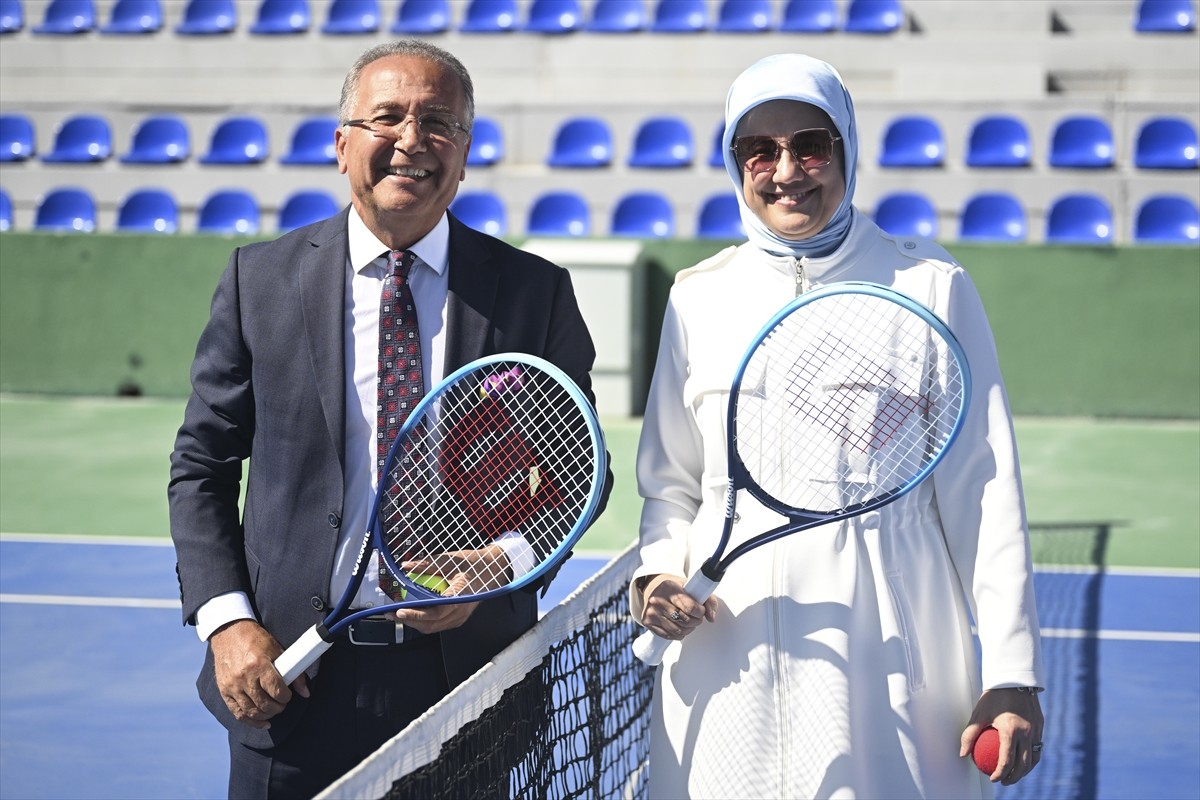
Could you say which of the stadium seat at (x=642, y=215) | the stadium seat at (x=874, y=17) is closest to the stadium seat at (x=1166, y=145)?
the stadium seat at (x=874, y=17)

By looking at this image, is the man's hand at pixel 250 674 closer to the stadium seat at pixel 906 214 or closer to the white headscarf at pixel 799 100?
the white headscarf at pixel 799 100

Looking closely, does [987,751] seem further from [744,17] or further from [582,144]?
[744,17]

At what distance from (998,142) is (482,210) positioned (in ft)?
16.7

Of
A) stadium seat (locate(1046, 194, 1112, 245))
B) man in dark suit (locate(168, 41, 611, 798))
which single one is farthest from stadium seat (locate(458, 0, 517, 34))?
man in dark suit (locate(168, 41, 611, 798))

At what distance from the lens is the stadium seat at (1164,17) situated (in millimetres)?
14289

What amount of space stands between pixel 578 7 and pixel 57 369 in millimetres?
7297

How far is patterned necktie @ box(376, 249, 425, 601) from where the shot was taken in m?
2.60

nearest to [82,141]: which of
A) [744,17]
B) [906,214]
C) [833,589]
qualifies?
[744,17]

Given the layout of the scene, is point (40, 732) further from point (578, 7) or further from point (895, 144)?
point (578, 7)

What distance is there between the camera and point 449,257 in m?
2.73

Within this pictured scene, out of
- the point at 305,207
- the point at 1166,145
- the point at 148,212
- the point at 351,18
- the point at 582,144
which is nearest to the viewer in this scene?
the point at 1166,145

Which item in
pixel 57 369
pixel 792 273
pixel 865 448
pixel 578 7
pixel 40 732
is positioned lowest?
pixel 40 732

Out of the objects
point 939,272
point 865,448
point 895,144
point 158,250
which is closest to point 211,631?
point 865,448

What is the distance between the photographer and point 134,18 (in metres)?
16.0
